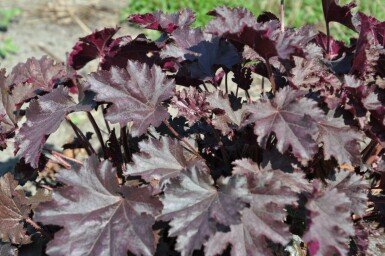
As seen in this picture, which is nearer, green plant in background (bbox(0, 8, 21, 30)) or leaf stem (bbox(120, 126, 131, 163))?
leaf stem (bbox(120, 126, 131, 163))

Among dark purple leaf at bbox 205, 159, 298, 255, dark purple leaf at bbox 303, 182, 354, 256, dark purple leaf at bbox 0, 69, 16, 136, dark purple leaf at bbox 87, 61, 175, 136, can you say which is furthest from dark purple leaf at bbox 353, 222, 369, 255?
dark purple leaf at bbox 0, 69, 16, 136

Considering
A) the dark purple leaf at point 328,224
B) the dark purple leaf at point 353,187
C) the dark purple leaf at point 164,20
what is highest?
the dark purple leaf at point 164,20

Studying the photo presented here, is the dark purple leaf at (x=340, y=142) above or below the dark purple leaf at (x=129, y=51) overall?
below

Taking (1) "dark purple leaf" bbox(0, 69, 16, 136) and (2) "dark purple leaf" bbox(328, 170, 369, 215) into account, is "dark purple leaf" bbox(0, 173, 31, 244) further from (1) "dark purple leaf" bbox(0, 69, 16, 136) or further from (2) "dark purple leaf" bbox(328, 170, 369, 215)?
(2) "dark purple leaf" bbox(328, 170, 369, 215)

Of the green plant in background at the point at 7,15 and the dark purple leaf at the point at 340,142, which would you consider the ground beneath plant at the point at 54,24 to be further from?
the dark purple leaf at the point at 340,142

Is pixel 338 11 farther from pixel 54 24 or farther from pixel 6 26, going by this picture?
pixel 6 26

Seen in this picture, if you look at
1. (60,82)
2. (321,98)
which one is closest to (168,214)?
(321,98)

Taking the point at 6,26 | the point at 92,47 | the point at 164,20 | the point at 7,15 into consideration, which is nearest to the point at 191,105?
the point at 164,20

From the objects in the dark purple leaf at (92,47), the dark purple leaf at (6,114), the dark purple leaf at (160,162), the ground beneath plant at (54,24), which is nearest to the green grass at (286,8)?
the ground beneath plant at (54,24)

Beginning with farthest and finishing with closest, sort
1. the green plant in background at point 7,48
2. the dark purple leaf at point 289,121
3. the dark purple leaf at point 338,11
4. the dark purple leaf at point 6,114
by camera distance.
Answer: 1. the green plant in background at point 7,48
2. the dark purple leaf at point 6,114
3. the dark purple leaf at point 338,11
4. the dark purple leaf at point 289,121
